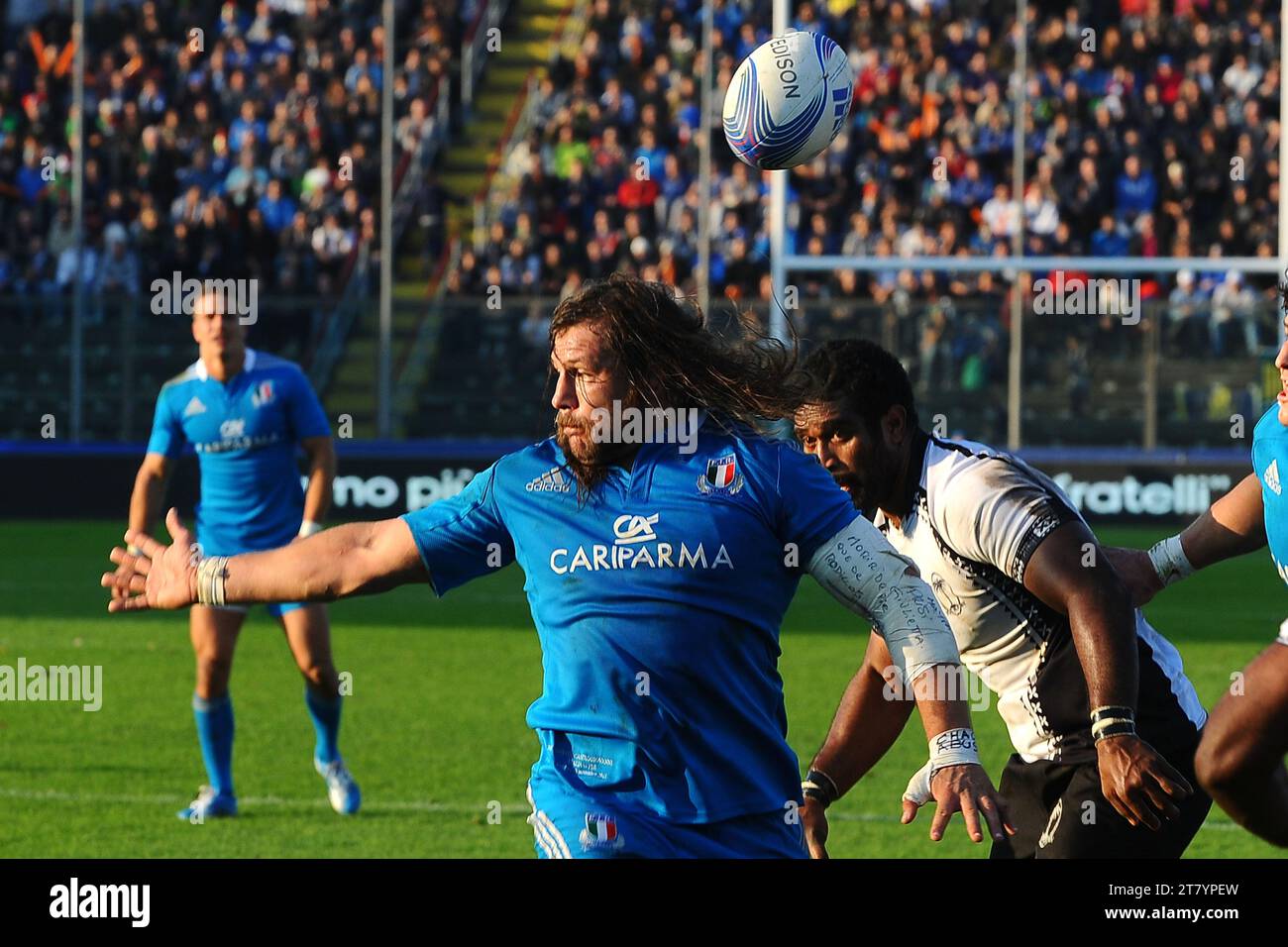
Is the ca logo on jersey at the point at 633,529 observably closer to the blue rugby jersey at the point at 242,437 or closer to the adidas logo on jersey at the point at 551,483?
the adidas logo on jersey at the point at 551,483

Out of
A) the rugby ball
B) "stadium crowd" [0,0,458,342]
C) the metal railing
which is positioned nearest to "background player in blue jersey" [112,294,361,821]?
the rugby ball

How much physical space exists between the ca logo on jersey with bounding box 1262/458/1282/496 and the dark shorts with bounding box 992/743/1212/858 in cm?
72

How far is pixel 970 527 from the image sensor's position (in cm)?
484

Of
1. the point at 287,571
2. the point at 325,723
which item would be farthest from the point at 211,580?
the point at 325,723

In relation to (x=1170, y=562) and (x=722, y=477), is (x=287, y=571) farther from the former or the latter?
(x=1170, y=562)

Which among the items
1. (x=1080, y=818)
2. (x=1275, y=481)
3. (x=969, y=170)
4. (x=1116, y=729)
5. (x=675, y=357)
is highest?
(x=969, y=170)

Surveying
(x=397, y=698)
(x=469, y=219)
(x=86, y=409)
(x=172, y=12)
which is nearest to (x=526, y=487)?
(x=397, y=698)

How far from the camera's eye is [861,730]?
5.25m

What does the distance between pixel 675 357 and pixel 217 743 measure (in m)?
5.36

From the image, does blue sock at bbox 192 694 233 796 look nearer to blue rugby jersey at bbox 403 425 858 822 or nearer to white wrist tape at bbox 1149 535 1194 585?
white wrist tape at bbox 1149 535 1194 585

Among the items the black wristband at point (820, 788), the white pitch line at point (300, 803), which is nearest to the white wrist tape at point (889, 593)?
the black wristband at point (820, 788)

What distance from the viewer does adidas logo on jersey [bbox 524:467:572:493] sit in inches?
162

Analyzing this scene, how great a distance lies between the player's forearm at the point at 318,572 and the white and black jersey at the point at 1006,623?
136 centimetres

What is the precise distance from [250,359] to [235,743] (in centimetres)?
209
